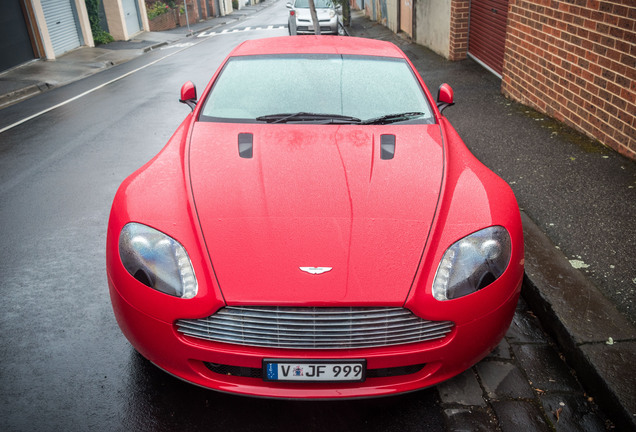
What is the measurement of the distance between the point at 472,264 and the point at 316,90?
180cm

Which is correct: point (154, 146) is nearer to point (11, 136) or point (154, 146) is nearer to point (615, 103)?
point (11, 136)

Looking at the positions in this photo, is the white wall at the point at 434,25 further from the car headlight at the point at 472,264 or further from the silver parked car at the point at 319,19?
the car headlight at the point at 472,264

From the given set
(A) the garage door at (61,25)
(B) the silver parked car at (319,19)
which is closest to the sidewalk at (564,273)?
(B) the silver parked car at (319,19)

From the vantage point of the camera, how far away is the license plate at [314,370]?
6.91ft

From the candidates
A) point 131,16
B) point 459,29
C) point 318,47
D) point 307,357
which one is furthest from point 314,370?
point 131,16

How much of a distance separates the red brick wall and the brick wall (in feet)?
11.6

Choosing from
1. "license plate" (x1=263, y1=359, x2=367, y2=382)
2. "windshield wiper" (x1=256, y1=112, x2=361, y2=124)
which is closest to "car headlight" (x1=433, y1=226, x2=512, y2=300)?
"license plate" (x1=263, y1=359, x2=367, y2=382)

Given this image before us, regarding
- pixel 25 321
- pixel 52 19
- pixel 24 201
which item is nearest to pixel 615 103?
pixel 25 321

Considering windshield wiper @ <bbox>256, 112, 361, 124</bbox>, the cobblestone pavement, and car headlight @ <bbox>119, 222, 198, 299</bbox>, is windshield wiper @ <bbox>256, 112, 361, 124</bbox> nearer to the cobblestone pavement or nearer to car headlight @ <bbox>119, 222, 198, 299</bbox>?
car headlight @ <bbox>119, 222, 198, 299</bbox>

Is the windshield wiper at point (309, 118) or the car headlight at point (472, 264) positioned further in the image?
the windshield wiper at point (309, 118)

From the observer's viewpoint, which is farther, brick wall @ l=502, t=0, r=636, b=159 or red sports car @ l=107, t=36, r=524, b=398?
brick wall @ l=502, t=0, r=636, b=159

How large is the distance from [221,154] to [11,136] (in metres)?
6.41

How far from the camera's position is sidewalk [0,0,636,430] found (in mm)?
2453

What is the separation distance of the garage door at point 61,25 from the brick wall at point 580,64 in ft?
49.5
